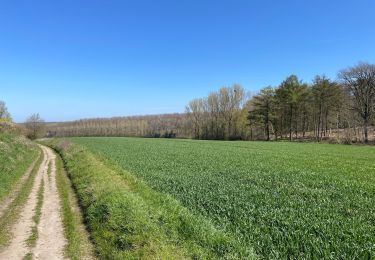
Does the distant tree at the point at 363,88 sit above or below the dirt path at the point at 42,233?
above

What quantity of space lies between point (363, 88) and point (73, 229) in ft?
197

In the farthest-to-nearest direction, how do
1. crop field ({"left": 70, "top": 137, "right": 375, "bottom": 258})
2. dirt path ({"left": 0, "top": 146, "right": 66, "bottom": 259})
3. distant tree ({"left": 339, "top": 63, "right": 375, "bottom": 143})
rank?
1. distant tree ({"left": 339, "top": 63, "right": 375, "bottom": 143})
2. dirt path ({"left": 0, "top": 146, "right": 66, "bottom": 259})
3. crop field ({"left": 70, "top": 137, "right": 375, "bottom": 258})

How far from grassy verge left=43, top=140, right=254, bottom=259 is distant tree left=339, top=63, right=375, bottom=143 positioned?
53458 mm

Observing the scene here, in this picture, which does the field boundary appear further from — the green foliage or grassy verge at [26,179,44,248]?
the green foliage

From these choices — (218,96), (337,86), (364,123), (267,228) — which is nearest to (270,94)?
(337,86)

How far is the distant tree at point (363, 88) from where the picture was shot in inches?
2101

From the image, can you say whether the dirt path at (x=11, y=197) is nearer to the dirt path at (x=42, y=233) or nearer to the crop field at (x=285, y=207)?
the dirt path at (x=42, y=233)

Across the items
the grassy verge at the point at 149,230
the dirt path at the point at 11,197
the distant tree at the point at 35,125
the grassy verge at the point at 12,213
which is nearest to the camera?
the grassy verge at the point at 149,230

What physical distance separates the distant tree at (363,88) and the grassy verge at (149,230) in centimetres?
5346

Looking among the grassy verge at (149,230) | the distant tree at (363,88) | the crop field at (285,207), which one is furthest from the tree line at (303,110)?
the grassy verge at (149,230)

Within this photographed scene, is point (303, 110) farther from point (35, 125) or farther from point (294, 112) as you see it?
point (35, 125)

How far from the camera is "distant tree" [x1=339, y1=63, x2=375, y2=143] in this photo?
53.4 meters

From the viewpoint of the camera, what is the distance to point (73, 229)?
898 cm

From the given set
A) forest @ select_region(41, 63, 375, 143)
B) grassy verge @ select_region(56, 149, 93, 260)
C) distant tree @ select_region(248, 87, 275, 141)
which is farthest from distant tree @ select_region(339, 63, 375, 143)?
grassy verge @ select_region(56, 149, 93, 260)
